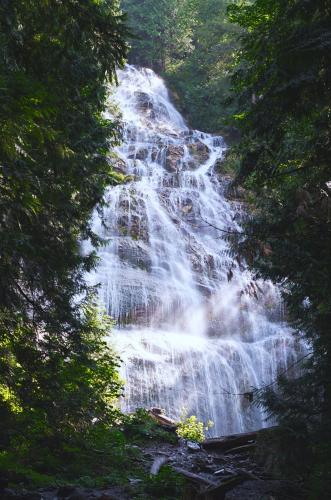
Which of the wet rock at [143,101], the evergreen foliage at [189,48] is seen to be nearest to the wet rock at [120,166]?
the wet rock at [143,101]

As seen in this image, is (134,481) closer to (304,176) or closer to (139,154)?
(304,176)

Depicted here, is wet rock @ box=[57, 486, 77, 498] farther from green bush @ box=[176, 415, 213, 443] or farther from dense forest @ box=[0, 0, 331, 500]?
green bush @ box=[176, 415, 213, 443]

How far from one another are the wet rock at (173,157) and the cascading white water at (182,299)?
0.25 feet

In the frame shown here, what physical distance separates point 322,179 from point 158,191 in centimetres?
1950

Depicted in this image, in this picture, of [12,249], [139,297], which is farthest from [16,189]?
[139,297]

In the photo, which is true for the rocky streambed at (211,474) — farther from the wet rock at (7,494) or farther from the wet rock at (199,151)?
the wet rock at (199,151)

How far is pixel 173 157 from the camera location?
2828 cm

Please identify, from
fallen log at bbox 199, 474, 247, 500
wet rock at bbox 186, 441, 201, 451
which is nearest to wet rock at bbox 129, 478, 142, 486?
fallen log at bbox 199, 474, 247, 500

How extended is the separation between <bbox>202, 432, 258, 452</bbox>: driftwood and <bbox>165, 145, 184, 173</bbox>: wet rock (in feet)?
62.1

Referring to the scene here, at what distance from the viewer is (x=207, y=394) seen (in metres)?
15.5

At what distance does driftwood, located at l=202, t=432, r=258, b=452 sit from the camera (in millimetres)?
10570

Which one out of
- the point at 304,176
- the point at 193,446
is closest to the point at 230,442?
the point at 193,446

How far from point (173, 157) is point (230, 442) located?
20516mm

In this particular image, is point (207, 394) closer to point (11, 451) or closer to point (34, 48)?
point (11, 451)
